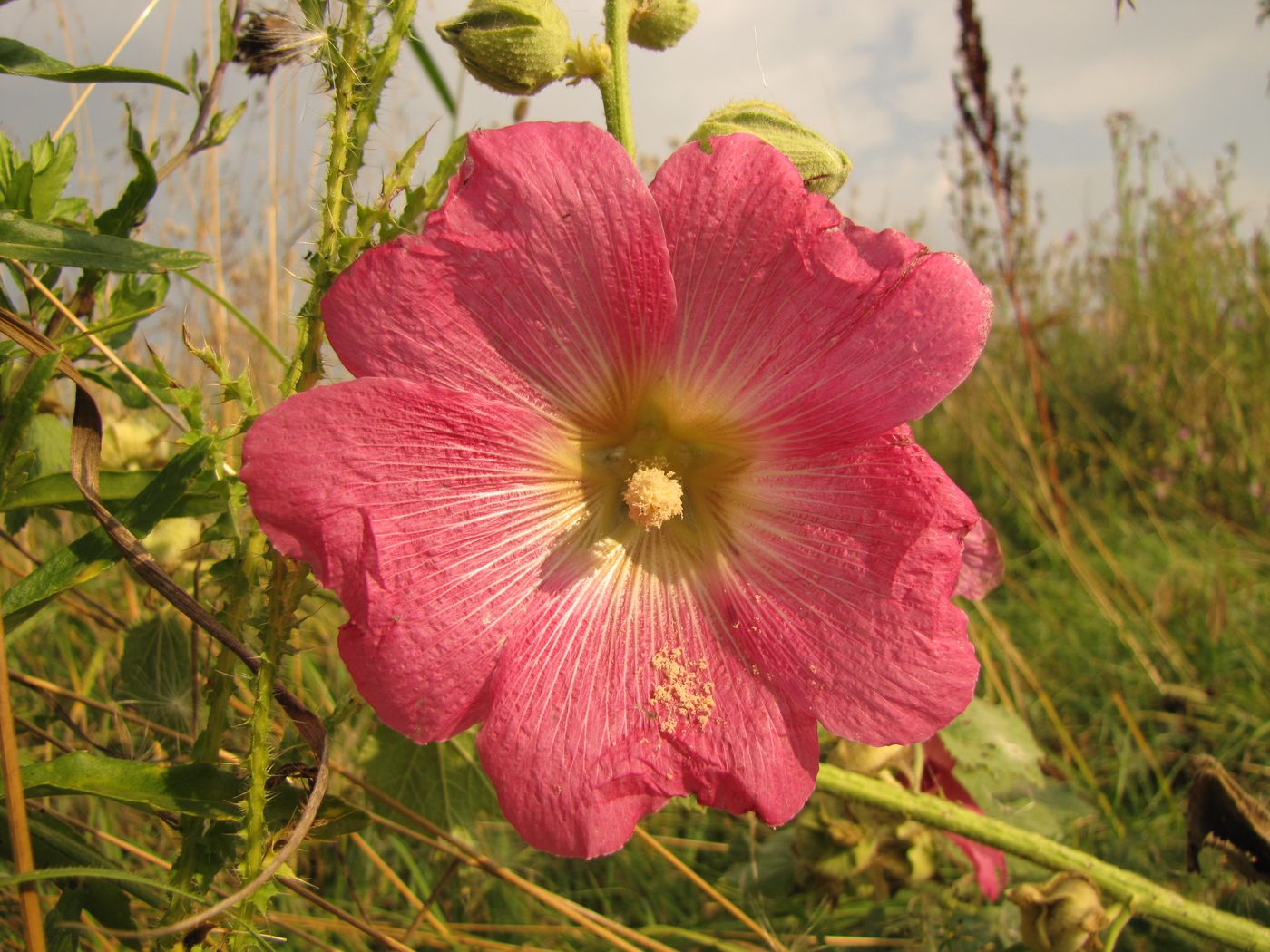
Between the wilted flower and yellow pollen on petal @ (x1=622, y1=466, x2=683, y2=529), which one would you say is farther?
yellow pollen on petal @ (x1=622, y1=466, x2=683, y2=529)

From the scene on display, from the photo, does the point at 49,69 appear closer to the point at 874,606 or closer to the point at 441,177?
the point at 441,177

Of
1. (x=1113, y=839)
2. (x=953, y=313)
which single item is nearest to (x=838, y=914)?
(x=1113, y=839)

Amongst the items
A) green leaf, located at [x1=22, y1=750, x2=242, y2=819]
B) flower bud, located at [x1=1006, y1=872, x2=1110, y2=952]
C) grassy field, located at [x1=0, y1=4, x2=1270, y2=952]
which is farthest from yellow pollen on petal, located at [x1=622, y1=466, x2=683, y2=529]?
flower bud, located at [x1=1006, y1=872, x2=1110, y2=952]

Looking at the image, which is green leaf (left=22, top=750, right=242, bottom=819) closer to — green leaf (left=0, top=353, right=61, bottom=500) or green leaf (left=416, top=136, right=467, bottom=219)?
green leaf (left=0, top=353, right=61, bottom=500)

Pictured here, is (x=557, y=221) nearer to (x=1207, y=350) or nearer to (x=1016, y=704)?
(x=1016, y=704)

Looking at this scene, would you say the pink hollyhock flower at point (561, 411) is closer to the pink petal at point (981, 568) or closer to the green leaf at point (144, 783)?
the green leaf at point (144, 783)
